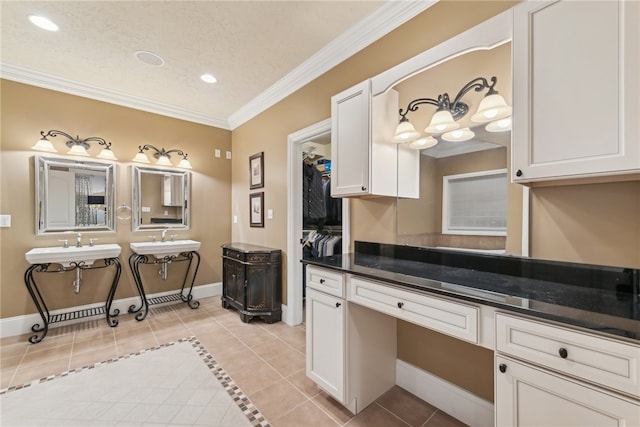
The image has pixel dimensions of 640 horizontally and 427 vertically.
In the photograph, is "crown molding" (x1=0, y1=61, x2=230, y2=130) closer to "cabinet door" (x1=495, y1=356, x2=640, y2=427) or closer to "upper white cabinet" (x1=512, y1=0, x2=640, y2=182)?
"upper white cabinet" (x1=512, y1=0, x2=640, y2=182)

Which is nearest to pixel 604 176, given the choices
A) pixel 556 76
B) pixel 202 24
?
pixel 556 76

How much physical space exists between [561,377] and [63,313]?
4.40m

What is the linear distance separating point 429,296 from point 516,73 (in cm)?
109

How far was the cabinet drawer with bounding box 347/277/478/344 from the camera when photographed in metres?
1.13

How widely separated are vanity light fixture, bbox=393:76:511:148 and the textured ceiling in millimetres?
664

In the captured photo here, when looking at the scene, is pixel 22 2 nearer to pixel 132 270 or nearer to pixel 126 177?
pixel 126 177

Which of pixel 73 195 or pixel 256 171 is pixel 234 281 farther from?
pixel 73 195

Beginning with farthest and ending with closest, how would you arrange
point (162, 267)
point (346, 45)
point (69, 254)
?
point (162, 267) < point (69, 254) < point (346, 45)

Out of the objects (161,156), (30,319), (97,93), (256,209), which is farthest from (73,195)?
(256,209)

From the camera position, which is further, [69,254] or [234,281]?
[234,281]

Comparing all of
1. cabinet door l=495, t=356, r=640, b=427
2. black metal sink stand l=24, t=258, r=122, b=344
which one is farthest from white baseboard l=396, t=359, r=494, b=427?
black metal sink stand l=24, t=258, r=122, b=344

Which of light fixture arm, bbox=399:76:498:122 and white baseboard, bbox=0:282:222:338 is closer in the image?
light fixture arm, bbox=399:76:498:122

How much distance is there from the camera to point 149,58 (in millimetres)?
2658

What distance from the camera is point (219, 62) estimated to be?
2723mm
